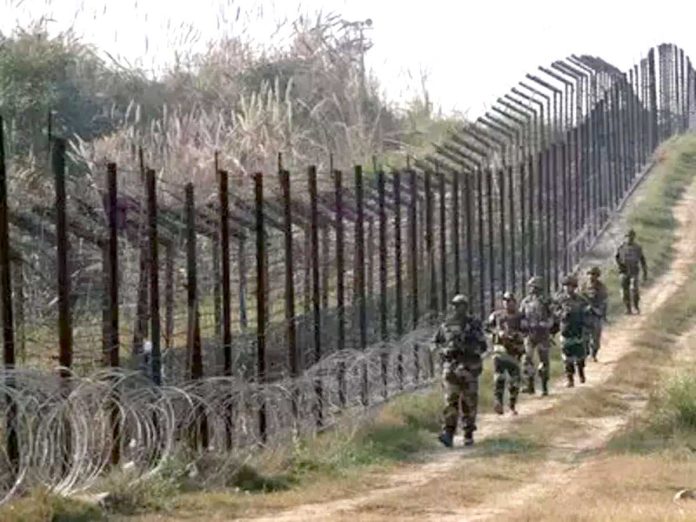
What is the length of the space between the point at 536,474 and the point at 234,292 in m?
11.5

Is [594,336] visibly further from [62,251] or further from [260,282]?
[62,251]

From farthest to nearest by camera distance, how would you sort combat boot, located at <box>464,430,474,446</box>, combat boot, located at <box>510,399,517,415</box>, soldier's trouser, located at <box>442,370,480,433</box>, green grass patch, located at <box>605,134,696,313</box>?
green grass patch, located at <box>605,134,696,313</box>, combat boot, located at <box>510,399,517,415</box>, combat boot, located at <box>464,430,474,446</box>, soldier's trouser, located at <box>442,370,480,433</box>

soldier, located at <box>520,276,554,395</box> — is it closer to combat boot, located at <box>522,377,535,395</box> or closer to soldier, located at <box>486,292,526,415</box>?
combat boot, located at <box>522,377,535,395</box>

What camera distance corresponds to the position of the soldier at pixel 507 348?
2128 centimetres

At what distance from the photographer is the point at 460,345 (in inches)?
743

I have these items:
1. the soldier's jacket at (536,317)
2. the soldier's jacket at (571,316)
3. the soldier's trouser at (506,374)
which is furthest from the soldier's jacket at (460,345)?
the soldier's jacket at (571,316)

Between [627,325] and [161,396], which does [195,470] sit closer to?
[161,396]

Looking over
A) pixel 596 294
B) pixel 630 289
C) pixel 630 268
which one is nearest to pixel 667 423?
pixel 596 294

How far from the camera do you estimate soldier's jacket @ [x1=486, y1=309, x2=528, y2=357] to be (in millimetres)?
21344

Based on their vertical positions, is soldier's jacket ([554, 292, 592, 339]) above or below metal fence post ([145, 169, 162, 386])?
below

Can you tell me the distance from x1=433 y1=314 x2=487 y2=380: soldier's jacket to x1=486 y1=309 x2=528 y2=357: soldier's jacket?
231cm

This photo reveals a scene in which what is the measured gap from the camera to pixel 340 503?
48.4 ft

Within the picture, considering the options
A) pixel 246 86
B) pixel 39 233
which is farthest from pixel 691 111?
pixel 39 233

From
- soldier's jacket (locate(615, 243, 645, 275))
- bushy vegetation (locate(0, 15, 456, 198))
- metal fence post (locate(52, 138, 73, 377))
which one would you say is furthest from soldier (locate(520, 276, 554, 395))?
bushy vegetation (locate(0, 15, 456, 198))
